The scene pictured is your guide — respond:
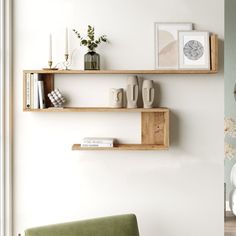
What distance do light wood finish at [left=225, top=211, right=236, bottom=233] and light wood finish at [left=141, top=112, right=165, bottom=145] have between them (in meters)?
0.70

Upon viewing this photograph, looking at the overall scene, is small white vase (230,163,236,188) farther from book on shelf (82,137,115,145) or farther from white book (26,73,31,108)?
white book (26,73,31,108)

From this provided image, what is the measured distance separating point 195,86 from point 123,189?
76cm

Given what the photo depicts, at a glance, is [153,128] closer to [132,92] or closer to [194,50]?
[132,92]

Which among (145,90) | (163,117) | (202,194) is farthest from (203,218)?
(145,90)

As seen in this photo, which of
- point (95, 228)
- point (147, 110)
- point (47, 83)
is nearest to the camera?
point (95, 228)

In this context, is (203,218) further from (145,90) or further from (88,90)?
(88,90)

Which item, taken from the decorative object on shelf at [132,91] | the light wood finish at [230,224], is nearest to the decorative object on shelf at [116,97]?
the decorative object on shelf at [132,91]

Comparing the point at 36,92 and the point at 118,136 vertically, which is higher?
the point at 36,92

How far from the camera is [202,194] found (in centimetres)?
278

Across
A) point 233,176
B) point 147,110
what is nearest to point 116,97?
point 147,110

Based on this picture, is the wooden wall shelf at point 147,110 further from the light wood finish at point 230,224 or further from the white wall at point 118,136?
the light wood finish at point 230,224

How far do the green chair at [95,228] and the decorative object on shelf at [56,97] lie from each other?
2.28ft

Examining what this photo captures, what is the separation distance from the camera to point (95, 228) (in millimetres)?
2426

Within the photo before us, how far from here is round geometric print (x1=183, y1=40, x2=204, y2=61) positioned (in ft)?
A: 8.70
